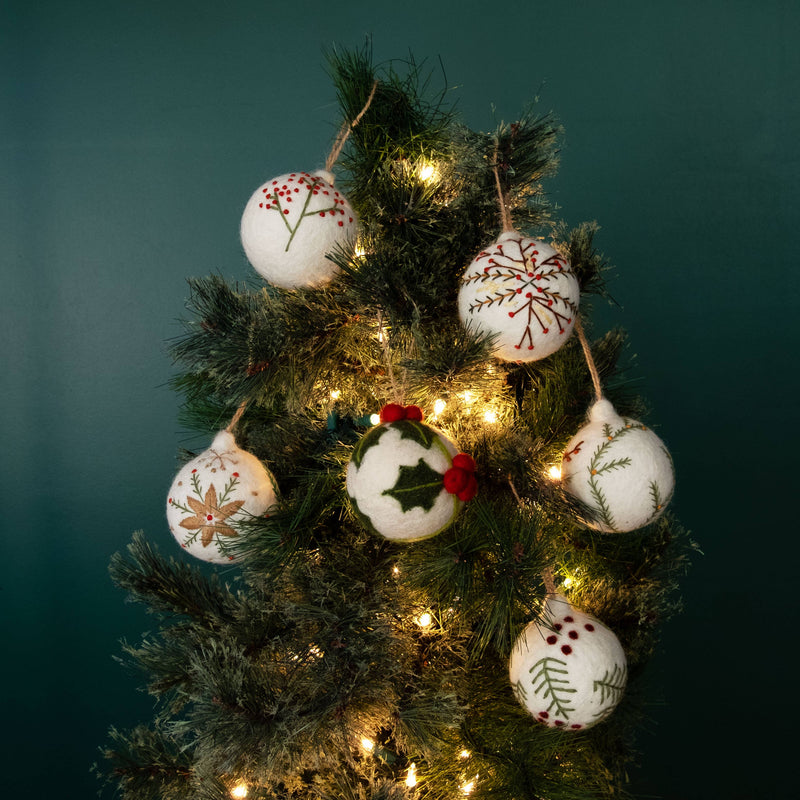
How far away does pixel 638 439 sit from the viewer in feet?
1.62

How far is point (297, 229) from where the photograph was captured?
1.68 ft

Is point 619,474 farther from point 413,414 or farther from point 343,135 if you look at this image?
point 343,135

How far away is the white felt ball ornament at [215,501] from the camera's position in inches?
21.1

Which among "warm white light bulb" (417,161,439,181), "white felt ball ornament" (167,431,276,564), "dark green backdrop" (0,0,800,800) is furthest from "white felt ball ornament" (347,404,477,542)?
"dark green backdrop" (0,0,800,800)

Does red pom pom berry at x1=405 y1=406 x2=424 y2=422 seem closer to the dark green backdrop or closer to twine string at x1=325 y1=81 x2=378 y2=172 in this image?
twine string at x1=325 y1=81 x2=378 y2=172

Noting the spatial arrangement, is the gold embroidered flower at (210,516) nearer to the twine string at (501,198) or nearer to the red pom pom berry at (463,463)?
the red pom pom berry at (463,463)

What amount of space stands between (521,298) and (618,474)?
0.46ft

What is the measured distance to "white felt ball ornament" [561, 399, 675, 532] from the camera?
48 cm

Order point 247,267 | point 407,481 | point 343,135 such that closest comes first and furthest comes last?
1. point 407,481
2. point 343,135
3. point 247,267

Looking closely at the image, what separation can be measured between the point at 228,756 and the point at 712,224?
111 centimetres

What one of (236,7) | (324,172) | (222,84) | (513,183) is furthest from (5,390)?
(513,183)

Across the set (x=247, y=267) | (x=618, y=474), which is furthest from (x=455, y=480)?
(x=247, y=267)

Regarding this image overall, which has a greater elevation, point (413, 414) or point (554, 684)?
point (413, 414)

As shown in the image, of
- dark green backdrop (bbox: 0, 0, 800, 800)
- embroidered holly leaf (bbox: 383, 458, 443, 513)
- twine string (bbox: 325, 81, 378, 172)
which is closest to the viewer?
embroidered holly leaf (bbox: 383, 458, 443, 513)
